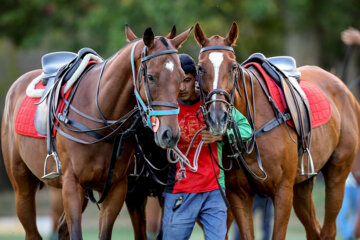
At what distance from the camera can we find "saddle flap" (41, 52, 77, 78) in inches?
272

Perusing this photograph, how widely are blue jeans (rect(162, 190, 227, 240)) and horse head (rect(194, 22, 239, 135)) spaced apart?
2.59 feet

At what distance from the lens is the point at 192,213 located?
18.9ft

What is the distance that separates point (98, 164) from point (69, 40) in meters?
13.5

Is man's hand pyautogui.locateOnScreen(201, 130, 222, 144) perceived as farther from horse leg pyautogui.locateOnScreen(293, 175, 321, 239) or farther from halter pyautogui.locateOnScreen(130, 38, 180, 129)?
horse leg pyautogui.locateOnScreen(293, 175, 321, 239)

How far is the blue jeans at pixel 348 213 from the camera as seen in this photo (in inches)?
398

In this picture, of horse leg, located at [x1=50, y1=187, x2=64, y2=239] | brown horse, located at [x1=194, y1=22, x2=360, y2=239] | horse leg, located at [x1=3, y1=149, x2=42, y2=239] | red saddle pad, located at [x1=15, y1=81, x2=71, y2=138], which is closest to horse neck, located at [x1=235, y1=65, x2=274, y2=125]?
brown horse, located at [x1=194, y1=22, x2=360, y2=239]

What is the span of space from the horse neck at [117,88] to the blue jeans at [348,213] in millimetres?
5467

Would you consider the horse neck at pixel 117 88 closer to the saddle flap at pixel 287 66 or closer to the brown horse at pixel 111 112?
the brown horse at pixel 111 112

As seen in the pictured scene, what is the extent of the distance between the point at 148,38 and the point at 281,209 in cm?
207

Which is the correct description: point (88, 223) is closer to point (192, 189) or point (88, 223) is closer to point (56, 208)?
point (56, 208)

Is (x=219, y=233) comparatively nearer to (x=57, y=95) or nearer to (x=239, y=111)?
(x=239, y=111)

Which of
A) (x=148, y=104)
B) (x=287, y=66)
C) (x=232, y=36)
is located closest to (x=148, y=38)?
(x=148, y=104)

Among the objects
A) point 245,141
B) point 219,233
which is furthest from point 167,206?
point 245,141

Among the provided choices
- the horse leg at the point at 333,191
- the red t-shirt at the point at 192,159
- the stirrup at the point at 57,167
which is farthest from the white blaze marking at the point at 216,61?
the horse leg at the point at 333,191
